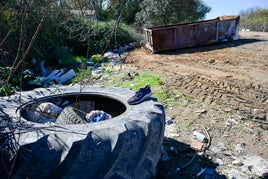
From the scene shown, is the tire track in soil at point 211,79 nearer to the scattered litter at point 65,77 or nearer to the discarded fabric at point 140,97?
the scattered litter at point 65,77

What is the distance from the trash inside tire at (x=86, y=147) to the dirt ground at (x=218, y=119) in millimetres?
919

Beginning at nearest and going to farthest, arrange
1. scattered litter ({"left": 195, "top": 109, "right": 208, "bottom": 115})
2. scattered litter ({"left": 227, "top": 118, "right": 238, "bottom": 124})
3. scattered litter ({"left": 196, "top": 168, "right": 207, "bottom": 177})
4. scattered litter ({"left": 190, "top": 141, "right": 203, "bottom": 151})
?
scattered litter ({"left": 196, "top": 168, "right": 207, "bottom": 177})
scattered litter ({"left": 190, "top": 141, "right": 203, "bottom": 151})
scattered litter ({"left": 227, "top": 118, "right": 238, "bottom": 124})
scattered litter ({"left": 195, "top": 109, "right": 208, "bottom": 115})

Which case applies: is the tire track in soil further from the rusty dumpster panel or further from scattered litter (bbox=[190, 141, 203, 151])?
scattered litter (bbox=[190, 141, 203, 151])

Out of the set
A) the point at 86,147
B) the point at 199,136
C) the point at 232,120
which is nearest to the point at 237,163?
the point at 199,136

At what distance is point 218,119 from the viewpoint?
4.06 metres

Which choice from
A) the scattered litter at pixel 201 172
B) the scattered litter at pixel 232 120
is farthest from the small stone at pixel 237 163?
the scattered litter at pixel 232 120

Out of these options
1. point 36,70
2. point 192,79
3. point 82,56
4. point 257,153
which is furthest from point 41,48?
point 257,153

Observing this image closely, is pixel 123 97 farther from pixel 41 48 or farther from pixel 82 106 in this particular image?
pixel 41 48

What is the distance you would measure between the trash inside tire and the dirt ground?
919 millimetres

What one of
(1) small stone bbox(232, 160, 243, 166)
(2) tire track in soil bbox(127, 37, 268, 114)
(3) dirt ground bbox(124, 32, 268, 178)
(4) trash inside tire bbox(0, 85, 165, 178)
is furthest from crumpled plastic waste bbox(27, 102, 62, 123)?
(2) tire track in soil bbox(127, 37, 268, 114)

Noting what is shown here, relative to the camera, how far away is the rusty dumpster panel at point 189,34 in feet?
34.0

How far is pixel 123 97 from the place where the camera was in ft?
9.06

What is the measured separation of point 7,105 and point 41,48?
6.48m

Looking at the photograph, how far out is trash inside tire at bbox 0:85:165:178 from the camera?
1.67 meters
